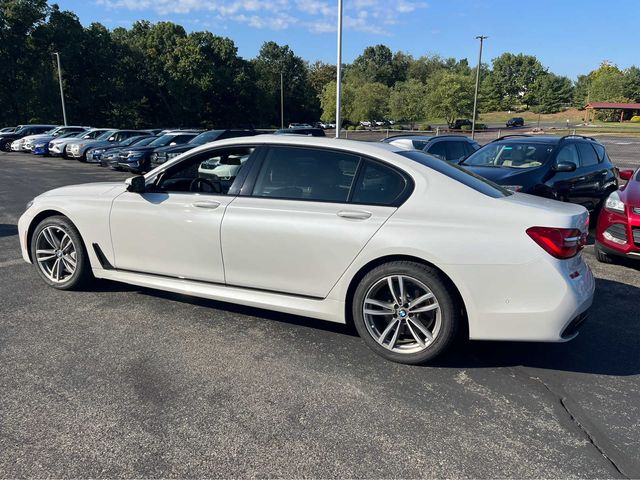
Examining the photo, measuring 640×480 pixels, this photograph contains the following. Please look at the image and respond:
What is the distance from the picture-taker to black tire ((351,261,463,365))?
3.38m

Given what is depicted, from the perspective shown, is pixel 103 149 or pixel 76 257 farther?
pixel 103 149

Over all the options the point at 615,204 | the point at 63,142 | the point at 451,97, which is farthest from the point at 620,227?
the point at 451,97

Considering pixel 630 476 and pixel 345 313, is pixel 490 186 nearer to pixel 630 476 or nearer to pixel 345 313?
pixel 345 313

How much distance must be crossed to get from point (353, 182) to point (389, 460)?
1978mm

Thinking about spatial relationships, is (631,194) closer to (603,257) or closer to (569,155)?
(603,257)

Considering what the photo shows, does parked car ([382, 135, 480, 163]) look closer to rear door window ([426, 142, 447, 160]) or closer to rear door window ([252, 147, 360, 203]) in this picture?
rear door window ([426, 142, 447, 160])

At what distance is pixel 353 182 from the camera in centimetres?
372

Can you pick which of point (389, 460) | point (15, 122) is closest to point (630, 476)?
point (389, 460)

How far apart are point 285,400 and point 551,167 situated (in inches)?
251

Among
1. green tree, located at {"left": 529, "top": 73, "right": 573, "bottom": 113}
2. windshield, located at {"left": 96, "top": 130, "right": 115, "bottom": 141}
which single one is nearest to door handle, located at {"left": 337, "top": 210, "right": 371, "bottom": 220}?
windshield, located at {"left": 96, "top": 130, "right": 115, "bottom": 141}

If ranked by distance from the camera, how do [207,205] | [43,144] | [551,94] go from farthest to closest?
[551,94], [43,144], [207,205]

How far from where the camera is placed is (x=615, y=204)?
19.7 feet

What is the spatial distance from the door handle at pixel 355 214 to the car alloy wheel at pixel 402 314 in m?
0.47

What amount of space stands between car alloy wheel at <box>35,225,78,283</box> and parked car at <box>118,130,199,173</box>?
13354mm
